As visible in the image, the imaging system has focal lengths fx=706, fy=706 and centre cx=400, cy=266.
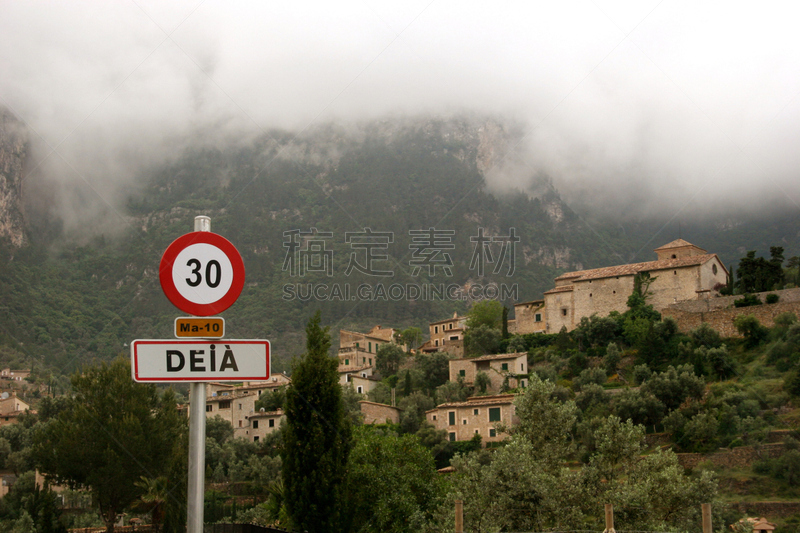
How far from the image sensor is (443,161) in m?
197

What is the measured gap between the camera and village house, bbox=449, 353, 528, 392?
2014 inches

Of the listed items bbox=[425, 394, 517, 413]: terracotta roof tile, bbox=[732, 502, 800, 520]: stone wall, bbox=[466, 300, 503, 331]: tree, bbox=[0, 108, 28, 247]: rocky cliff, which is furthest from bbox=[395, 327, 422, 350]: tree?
bbox=[0, 108, 28, 247]: rocky cliff

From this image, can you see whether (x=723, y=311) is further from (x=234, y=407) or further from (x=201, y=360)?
(x=201, y=360)

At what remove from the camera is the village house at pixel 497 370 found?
51.2m

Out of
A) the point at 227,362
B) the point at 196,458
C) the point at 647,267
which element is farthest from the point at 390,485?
the point at 647,267

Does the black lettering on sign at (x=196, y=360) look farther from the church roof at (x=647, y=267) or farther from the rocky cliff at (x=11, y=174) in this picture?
the rocky cliff at (x=11, y=174)

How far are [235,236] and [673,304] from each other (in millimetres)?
102150

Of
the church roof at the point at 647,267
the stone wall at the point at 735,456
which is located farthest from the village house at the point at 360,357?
the stone wall at the point at 735,456

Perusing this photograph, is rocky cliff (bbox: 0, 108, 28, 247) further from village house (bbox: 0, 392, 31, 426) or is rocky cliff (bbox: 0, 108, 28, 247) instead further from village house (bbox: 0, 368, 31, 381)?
village house (bbox: 0, 392, 31, 426)

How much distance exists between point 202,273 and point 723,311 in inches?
1952

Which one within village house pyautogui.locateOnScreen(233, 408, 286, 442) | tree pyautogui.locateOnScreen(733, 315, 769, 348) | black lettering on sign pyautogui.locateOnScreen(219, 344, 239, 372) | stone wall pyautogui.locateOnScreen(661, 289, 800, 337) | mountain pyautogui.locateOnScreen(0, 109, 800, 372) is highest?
mountain pyautogui.locateOnScreen(0, 109, 800, 372)

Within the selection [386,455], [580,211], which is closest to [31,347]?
[386,455]

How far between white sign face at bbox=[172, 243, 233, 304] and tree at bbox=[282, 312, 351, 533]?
1350cm

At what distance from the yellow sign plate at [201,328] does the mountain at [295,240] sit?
278ft
